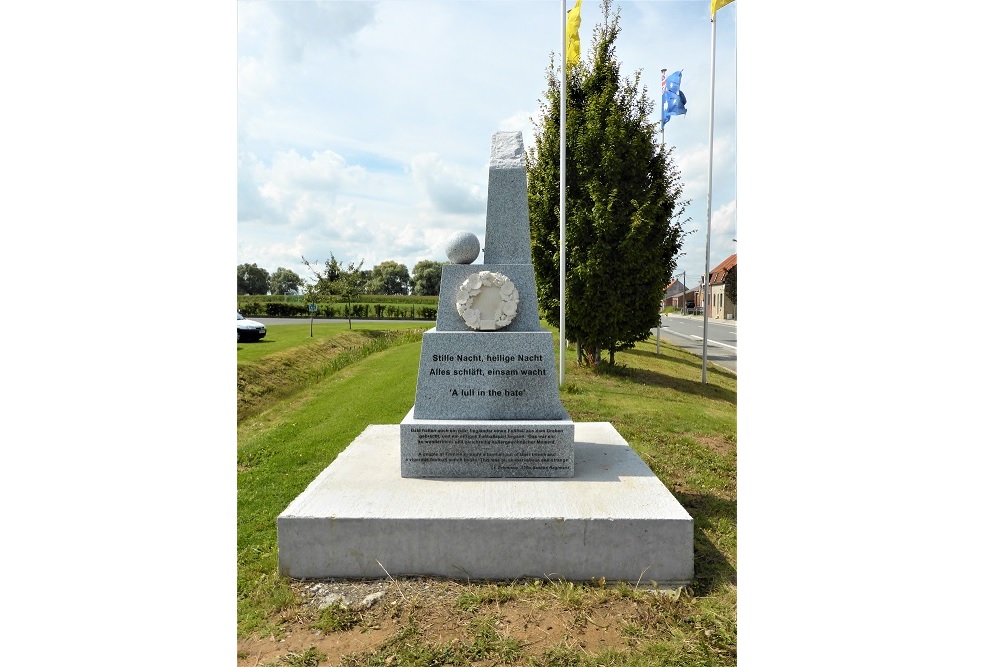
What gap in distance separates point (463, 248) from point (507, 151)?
99 cm

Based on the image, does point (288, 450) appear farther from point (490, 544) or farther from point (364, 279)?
point (364, 279)

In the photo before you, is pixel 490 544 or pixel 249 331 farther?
pixel 249 331

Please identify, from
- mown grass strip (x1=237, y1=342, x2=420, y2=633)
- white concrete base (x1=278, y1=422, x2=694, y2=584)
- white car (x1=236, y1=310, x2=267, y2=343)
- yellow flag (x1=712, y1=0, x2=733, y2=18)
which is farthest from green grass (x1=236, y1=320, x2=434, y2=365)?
yellow flag (x1=712, y1=0, x2=733, y2=18)

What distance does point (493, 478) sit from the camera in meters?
4.42

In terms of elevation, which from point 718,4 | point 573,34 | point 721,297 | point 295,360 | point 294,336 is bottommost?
point 295,360

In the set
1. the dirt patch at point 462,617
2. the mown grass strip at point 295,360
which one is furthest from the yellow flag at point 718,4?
the mown grass strip at point 295,360

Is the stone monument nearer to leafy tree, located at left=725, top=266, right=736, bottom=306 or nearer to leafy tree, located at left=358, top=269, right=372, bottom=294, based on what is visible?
leafy tree, located at left=358, top=269, right=372, bottom=294

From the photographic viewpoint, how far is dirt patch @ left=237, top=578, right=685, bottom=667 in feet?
9.63

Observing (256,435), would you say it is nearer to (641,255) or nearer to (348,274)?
(641,255)

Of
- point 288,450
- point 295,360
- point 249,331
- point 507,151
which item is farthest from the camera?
point 249,331

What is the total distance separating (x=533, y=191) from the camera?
12.3 m

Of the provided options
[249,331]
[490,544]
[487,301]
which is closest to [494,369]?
[487,301]

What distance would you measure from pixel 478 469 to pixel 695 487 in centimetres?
246

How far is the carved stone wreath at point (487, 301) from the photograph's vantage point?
4641 millimetres
